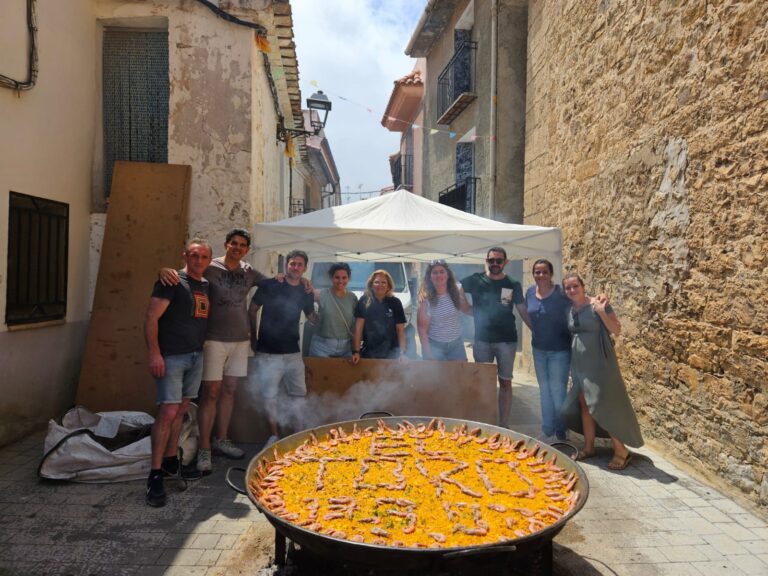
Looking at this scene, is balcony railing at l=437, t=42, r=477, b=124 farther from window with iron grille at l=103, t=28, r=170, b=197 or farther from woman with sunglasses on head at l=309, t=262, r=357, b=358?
woman with sunglasses on head at l=309, t=262, r=357, b=358

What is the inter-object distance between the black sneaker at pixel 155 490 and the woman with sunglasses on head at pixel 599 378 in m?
3.67

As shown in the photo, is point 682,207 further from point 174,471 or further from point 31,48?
point 31,48

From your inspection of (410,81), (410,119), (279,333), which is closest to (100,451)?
(279,333)

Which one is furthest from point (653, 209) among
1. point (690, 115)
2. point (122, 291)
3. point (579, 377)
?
point (122, 291)

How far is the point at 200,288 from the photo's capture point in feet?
14.1

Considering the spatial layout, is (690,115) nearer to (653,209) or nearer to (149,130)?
(653,209)

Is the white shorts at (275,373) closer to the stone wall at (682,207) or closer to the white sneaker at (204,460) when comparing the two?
the white sneaker at (204,460)

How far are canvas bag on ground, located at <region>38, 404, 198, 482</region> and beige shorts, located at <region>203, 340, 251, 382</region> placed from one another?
21.5 inches

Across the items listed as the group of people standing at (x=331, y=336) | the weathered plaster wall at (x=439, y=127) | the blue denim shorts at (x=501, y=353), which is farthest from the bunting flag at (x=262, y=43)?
the weathered plaster wall at (x=439, y=127)

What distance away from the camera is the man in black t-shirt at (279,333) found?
4.98 m

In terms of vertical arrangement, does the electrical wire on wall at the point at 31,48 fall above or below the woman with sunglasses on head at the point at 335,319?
above

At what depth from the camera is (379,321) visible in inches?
216

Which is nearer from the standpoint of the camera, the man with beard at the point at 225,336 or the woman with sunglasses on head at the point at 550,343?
the man with beard at the point at 225,336

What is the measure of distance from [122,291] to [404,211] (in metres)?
3.37
